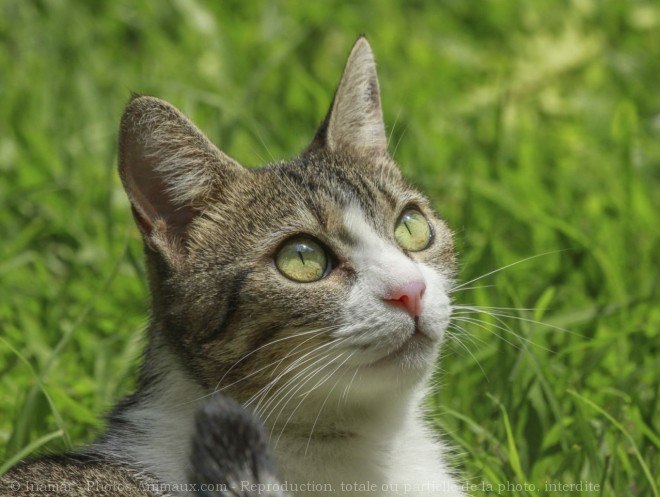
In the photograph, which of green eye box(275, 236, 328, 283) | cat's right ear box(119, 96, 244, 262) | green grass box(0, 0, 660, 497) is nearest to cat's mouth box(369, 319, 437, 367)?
green eye box(275, 236, 328, 283)

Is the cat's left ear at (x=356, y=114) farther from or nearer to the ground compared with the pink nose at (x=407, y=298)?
farther from the ground

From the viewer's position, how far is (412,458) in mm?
3145

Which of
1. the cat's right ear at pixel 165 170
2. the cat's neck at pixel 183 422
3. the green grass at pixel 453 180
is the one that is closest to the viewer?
the cat's neck at pixel 183 422

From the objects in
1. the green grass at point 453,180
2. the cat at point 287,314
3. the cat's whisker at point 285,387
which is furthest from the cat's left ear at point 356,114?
the cat's whisker at point 285,387

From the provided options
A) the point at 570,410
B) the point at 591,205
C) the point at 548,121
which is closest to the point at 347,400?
the point at 570,410

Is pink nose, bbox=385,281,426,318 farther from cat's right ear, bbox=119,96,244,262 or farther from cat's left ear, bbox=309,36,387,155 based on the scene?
cat's left ear, bbox=309,36,387,155

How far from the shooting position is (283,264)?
299cm

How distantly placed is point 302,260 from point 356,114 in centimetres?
85

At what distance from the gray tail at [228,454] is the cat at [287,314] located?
1.22ft

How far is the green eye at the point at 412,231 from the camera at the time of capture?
3.21 m

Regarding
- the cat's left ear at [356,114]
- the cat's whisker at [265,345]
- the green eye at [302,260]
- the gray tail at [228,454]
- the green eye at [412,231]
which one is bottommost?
the gray tail at [228,454]

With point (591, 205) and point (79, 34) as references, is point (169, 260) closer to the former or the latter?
point (591, 205)

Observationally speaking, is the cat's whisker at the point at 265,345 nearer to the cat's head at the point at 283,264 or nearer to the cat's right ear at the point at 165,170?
the cat's head at the point at 283,264

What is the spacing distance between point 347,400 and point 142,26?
4366 mm
